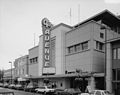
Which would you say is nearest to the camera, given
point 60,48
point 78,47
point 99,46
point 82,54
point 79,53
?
point 82,54

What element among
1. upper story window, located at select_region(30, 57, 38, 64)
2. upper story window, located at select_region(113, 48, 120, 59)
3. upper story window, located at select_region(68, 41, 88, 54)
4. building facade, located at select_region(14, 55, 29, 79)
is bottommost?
building facade, located at select_region(14, 55, 29, 79)

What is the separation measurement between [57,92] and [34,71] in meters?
24.4

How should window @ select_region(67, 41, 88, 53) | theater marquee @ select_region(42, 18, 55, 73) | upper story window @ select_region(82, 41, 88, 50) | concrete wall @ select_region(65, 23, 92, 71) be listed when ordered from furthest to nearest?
theater marquee @ select_region(42, 18, 55, 73)
window @ select_region(67, 41, 88, 53)
upper story window @ select_region(82, 41, 88, 50)
concrete wall @ select_region(65, 23, 92, 71)

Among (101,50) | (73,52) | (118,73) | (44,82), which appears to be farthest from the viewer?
(44,82)

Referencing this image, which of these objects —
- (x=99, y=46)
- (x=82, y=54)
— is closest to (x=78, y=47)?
(x=82, y=54)

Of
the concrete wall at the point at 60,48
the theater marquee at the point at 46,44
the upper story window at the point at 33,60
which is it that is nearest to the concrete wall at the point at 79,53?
the concrete wall at the point at 60,48

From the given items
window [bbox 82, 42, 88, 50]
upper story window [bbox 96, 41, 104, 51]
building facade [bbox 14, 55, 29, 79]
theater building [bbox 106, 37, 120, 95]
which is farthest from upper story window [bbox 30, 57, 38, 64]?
theater building [bbox 106, 37, 120, 95]

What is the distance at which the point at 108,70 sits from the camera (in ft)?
108

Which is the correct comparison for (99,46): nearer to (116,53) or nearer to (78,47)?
(78,47)

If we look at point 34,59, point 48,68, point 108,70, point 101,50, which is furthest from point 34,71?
point 108,70

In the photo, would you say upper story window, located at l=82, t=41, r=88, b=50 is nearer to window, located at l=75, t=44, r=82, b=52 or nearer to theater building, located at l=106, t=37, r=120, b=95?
window, located at l=75, t=44, r=82, b=52

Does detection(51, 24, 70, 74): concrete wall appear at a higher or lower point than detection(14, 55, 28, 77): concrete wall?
higher

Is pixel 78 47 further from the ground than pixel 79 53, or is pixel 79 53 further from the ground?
pixel 78 47

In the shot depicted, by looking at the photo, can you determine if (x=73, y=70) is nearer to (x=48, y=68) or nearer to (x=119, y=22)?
(x=48, y=68)
